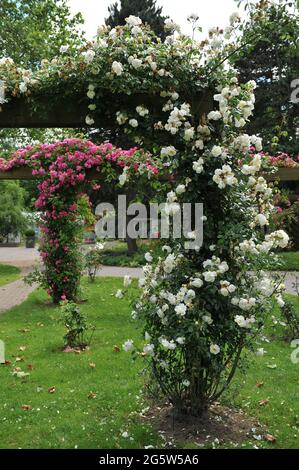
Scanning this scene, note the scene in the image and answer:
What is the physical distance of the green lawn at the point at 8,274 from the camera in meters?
14.3

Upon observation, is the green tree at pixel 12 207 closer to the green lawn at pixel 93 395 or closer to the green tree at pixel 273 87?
the green tree at pixel 273 87

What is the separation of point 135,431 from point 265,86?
19.2 metres

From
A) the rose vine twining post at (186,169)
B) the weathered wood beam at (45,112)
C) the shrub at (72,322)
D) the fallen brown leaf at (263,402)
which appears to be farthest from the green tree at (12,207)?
the fallen brown leaf at (263,402)

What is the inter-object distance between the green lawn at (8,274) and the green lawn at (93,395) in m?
7.78

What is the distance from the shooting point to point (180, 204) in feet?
11.4

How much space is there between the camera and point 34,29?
50.2ft

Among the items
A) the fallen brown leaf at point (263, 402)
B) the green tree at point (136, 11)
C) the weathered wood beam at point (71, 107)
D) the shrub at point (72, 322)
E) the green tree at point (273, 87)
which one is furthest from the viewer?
the green tree at point (136, 11)

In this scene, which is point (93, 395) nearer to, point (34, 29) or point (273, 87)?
point (34, 29)

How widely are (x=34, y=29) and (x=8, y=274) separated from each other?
26.4ft

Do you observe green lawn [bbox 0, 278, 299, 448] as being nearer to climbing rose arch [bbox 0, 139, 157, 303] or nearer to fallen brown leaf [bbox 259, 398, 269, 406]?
fallen brown leaf [bbox 259, 398, 269, 406]

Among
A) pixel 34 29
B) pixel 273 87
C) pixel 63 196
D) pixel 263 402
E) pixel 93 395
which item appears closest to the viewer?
pixel 263 402

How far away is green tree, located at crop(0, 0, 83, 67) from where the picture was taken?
49.2 ft

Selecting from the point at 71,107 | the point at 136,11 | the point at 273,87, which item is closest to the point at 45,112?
the point at 71,107

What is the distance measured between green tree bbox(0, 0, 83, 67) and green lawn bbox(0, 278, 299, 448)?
11.2m
